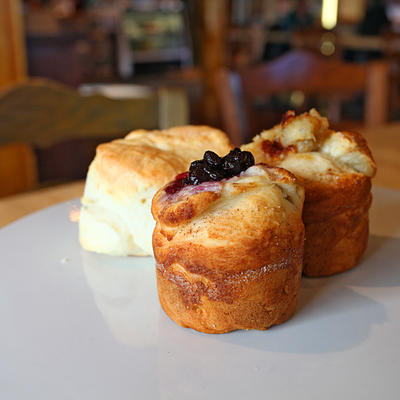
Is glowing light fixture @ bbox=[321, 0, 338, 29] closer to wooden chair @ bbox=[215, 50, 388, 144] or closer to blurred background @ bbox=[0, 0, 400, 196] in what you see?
blurred background @ bbox=[0, 0, 400, 196]

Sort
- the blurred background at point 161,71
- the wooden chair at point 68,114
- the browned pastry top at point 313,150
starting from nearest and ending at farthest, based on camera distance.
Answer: the browned pastry top at point 313,150 < the wooden chair at point 68,114 < the blurred background at point 161,71

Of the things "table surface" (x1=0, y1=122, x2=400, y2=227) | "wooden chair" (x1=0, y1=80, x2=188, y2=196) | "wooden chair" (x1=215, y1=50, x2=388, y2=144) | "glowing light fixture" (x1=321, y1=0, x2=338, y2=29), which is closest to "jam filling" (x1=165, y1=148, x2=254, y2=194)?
"table surface" (x1=0, y1=122, x2=400, y2=227)

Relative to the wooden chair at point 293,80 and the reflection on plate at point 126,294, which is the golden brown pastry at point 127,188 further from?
the wooden chair at point 293,80

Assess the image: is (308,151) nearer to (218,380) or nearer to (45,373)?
(218,380)

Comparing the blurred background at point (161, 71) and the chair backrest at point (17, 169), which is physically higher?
the blurred background at point (161, 71)

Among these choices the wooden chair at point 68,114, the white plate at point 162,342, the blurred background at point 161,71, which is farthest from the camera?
the blurred background at point 161,71

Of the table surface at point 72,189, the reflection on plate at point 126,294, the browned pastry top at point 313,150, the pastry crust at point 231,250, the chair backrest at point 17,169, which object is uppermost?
the browned pastry top at point 313,150

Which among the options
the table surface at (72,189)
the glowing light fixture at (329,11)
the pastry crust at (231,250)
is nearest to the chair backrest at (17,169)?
the table surface at (72,189)

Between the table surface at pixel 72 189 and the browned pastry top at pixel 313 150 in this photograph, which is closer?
the browned pastry top at pixel 313 150
